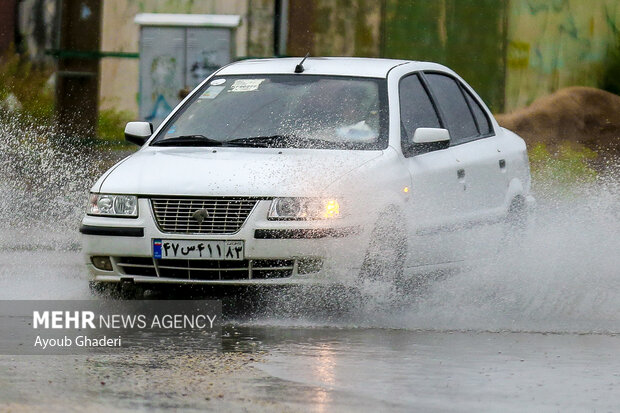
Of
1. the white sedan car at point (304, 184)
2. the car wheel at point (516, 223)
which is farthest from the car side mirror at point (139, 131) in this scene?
the car wheel at point (516, 223)

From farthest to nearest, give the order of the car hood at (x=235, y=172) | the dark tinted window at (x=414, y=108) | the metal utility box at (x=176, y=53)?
the metal utility box at (x=176, y=53) < the dark tinted window at (x=414, y=108) < the car hood at (x=235, y=172)

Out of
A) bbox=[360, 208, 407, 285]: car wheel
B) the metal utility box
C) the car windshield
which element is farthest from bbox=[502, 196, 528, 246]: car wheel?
the metal utility box

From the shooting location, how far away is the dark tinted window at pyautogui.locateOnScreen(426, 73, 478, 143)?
10.9m

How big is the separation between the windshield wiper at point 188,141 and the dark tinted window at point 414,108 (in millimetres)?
1235

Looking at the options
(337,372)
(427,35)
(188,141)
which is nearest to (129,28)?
(427,35)

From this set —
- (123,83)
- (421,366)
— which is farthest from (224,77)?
(123,83)

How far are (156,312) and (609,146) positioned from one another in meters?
13.3

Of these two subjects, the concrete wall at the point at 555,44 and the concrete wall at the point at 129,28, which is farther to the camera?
the concrete wall at the point at 555,44

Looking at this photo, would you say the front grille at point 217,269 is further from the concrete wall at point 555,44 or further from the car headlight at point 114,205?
the concrete wall at point 555,44

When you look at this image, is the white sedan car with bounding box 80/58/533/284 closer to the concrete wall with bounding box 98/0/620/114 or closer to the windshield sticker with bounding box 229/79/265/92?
the windshield sticker with bounding box 229/79/265/92

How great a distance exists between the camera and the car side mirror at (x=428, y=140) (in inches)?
392

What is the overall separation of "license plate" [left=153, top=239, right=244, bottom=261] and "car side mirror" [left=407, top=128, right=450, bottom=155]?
1.58m

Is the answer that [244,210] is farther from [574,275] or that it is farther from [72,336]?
[574,275]

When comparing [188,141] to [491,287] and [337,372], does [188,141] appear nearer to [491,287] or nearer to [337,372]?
[491,287]
